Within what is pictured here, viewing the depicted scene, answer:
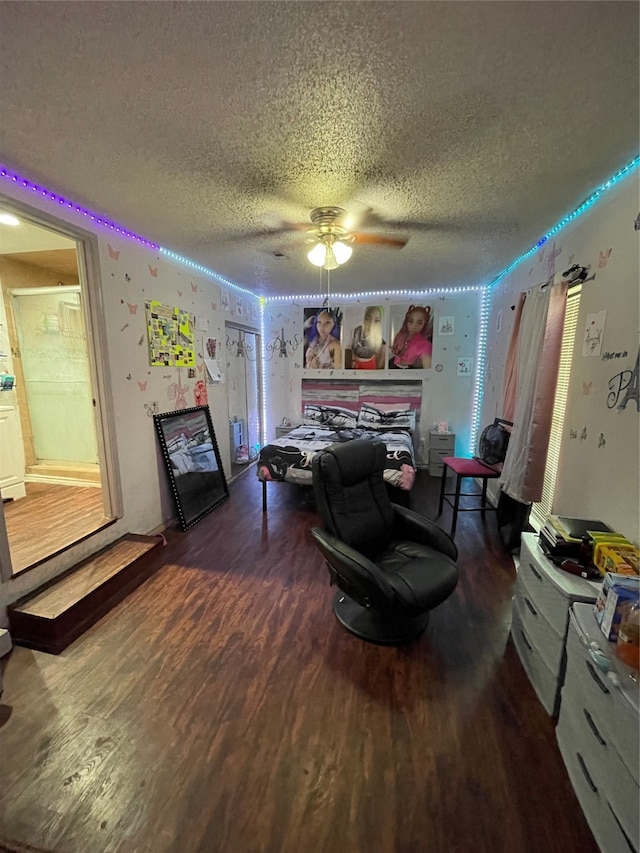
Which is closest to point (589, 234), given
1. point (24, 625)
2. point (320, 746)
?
point (320, 746)

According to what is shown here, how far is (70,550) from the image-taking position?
95.3 inches

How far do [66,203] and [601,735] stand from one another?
3807 mm

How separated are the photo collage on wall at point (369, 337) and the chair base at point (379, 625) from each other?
3738 mm

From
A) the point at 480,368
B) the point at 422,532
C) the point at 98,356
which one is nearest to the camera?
the point at 422,532

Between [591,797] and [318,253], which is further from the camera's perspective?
[318,253]

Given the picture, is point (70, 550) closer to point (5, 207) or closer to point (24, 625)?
point (24, 625)

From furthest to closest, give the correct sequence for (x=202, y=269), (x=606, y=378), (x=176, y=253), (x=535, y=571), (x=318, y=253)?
(x=202, y=269) → (x=176, y=253) → (x=318, y=253) → (x=606, y=378) → (x=535, y=571)

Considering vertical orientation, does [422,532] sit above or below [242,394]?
below

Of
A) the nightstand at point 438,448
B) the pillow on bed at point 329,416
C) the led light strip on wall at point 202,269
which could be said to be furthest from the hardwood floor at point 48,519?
the nightstand at point 438,448

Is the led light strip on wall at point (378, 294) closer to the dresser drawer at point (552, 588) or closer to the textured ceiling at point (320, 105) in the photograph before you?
the textured ceiling at point (320, 105)

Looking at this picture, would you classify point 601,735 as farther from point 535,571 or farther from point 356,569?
point 356,569

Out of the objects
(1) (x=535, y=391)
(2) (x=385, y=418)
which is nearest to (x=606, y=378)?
(1) (x=535, y=391)

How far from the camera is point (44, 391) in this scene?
421cm

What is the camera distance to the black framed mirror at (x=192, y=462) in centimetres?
329
